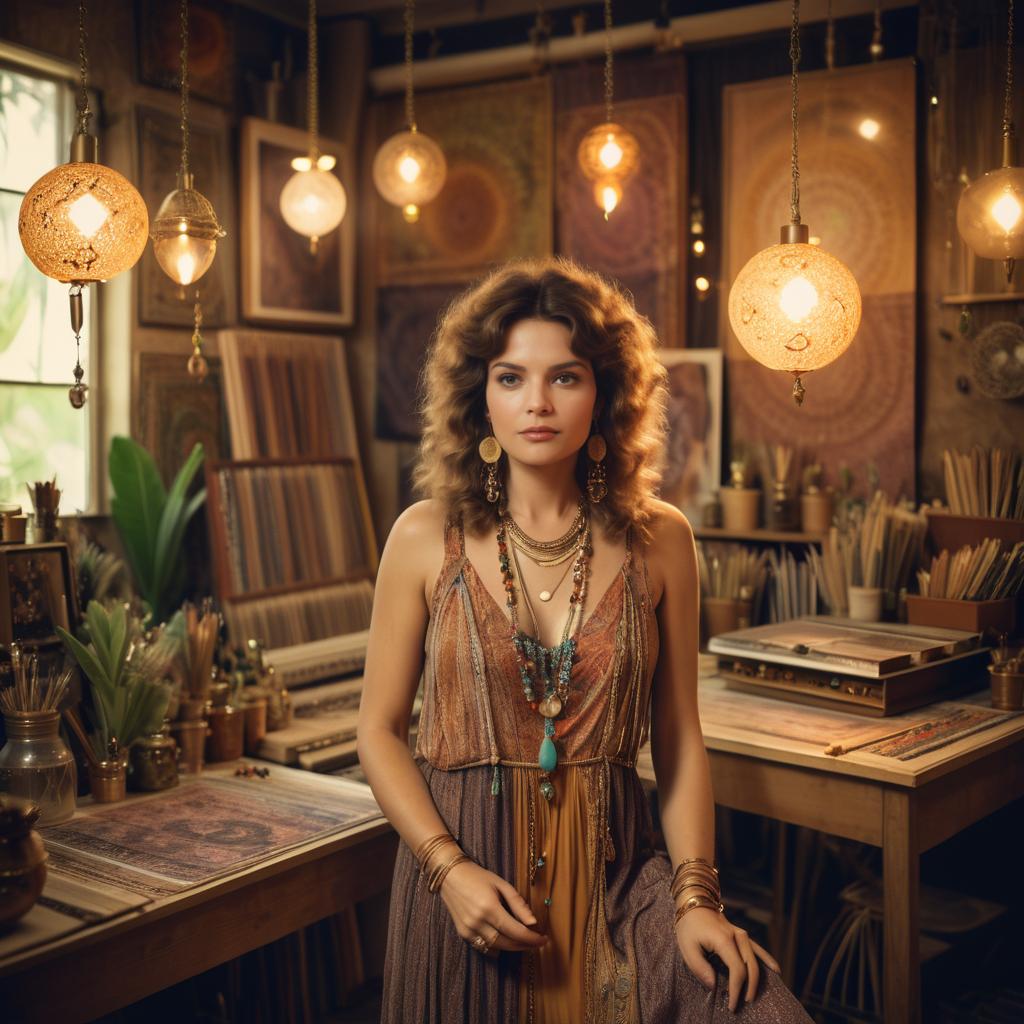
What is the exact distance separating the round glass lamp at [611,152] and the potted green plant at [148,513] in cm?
163

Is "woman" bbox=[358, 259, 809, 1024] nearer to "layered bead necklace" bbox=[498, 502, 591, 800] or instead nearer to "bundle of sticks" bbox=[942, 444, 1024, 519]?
"layered bead necklace" bbox=[498, 502, 591, 800]

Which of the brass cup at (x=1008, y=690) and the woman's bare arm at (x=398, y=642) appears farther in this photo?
the brass cup at (x=1008, y=690)

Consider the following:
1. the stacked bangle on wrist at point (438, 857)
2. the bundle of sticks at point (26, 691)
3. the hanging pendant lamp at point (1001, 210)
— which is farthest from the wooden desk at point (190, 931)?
the hanging pendant lamp at point (1001, 210)

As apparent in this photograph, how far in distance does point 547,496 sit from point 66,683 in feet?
3.73

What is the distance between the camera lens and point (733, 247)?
421 cm

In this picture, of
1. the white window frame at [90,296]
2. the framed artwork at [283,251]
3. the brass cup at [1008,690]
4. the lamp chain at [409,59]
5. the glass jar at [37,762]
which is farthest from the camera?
the framed artwork at [283,251]

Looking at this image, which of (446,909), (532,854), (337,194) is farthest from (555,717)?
(337,194)

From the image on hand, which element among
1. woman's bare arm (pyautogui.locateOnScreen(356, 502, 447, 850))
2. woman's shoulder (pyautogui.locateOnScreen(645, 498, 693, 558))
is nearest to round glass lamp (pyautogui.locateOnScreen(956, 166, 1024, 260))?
woman's shoulder (pyautogui.locateOnScreen(645, 498, 693, 558))

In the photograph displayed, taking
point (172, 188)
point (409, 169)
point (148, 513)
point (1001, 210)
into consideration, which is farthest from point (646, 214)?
point (148, 513)

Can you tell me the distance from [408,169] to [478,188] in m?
0.87

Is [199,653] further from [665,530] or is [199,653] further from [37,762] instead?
[665,530]

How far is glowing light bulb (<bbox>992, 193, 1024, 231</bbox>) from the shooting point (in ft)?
8.78

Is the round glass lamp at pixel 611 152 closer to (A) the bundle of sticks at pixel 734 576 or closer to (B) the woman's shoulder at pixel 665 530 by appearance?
(A) the bundle of sticks at pixel 734 576

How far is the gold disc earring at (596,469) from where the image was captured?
229cm
